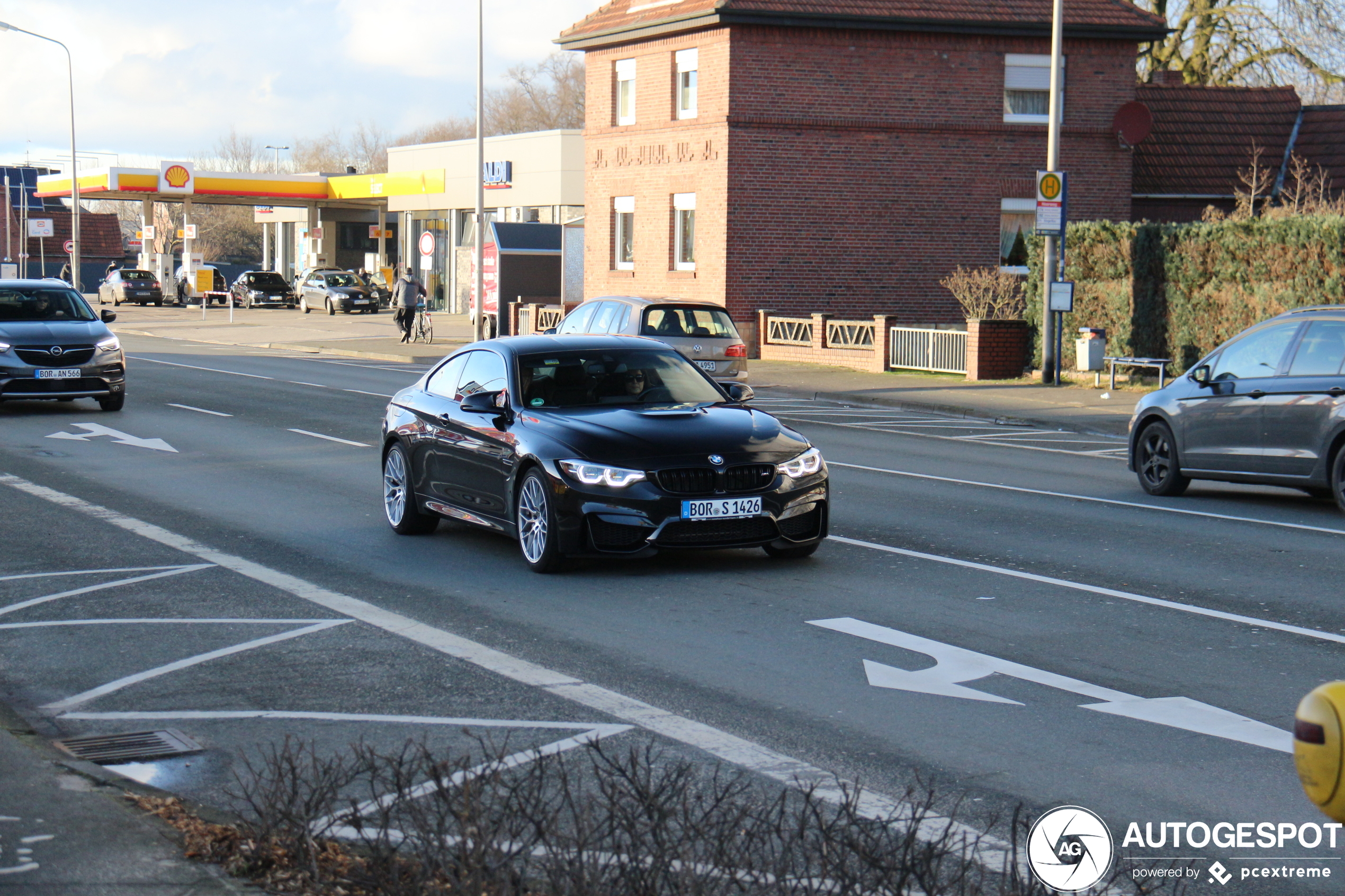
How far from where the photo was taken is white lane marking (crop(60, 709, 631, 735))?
627 centimetres

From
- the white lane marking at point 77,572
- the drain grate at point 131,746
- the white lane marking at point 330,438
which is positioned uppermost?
the white lane marking at point 330,438

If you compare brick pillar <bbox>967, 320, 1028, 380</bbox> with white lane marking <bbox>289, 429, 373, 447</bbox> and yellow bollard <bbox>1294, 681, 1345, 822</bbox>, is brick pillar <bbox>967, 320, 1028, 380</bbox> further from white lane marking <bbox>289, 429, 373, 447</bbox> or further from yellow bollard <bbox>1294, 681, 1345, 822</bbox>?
yellow bollard <bbox>1294, 681, 1345, 822</bbox>

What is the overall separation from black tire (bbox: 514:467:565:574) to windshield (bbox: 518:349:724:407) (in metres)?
0.76

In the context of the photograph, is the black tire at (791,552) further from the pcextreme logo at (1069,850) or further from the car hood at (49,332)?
the car hood at (49,332)

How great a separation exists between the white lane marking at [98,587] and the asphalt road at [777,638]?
0.04 metres

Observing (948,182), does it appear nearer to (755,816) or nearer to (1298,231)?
(1298,231)

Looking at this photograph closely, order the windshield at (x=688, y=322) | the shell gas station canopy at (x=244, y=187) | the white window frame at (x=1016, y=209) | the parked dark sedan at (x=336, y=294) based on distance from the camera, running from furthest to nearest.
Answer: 1. the shell gas station canopy at (x=244, y=187)
2. the parked dark sedan at (x=336, y=294)
3. the white window frame at (x=1016, y=209)
4. the windshield at (x=688, y=322)

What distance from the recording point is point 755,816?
14.7 feet

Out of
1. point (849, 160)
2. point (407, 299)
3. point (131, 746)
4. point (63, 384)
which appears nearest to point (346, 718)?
point (131, 746)

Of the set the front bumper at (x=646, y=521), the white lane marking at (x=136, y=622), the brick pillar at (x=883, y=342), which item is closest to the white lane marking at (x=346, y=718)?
the white lane marking at (x=136, y=622)

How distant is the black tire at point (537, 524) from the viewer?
977 centimetres

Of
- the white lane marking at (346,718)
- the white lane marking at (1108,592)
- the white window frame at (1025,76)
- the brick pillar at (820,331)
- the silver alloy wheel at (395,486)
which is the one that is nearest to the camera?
the white lane marking at (346,718)

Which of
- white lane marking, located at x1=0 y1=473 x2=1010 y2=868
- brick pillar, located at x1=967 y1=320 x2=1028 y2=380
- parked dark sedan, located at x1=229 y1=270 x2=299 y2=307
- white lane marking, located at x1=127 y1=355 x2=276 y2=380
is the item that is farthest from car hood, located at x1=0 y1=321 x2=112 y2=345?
parked dark sedan, located at x1=229 y1=270 x2=299 y2=307

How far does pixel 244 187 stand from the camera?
232 feet
